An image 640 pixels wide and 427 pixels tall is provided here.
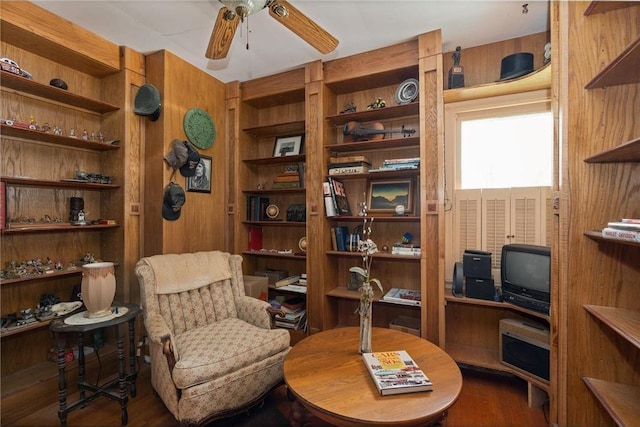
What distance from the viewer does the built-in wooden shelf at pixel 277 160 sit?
3019 millimetres

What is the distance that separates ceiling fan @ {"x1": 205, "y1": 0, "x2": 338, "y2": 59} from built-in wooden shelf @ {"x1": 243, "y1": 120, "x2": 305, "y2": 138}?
110cm

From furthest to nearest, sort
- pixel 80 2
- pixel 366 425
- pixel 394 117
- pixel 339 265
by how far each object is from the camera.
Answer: pixel 339 265 → pixel 394 117 → pixel 80 2 → pixel 366 425

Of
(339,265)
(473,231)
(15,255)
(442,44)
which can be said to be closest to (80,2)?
(15,255)

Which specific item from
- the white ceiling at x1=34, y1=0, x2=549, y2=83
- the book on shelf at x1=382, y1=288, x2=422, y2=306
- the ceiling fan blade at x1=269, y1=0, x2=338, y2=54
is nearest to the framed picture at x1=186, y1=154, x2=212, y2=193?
the white ceiling at x1=34, y1=0, x2=549, y2=83

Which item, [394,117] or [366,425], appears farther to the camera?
[394,117]

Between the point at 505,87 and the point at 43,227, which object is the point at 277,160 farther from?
the point at 505,87

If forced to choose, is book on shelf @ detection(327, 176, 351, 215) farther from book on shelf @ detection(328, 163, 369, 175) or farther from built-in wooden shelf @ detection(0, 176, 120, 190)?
built-in wooden shelf @ detection(0, 176, 120, 190)

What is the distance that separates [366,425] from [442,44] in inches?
104

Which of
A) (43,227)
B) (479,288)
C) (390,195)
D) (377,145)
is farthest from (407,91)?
(43,227)

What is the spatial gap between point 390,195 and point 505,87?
117 centimetres

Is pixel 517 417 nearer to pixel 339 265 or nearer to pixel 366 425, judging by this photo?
pixel 366 425

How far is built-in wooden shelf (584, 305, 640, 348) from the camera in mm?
1139

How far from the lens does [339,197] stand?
2.76 metres

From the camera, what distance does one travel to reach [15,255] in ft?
6.95
